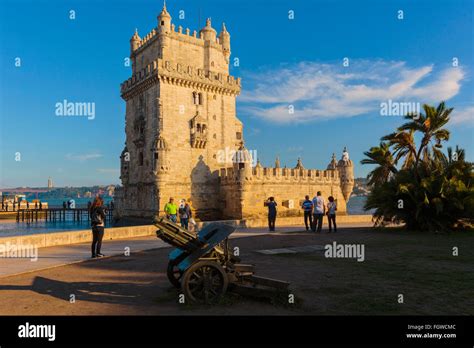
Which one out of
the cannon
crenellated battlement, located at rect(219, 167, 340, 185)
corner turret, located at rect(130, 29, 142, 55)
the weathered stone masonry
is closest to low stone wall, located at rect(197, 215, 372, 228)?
the weathered stone masonry

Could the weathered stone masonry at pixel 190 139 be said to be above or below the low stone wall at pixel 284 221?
above

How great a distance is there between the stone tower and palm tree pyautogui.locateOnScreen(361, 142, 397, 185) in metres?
16.4

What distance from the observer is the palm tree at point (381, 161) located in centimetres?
2386

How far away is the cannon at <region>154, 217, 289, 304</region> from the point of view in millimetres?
6371

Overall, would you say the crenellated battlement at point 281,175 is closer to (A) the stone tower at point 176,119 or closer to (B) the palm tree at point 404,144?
(A) the stone tower at point 176,119

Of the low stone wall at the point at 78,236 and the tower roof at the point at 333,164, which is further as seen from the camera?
the tower roof at the point at 333,164

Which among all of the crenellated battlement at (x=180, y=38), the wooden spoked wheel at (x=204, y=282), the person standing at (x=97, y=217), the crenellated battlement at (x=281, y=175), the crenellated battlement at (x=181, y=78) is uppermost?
the crenellated battlement at (x=180, y=38)

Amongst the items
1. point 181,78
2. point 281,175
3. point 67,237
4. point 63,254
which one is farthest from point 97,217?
point 281,175

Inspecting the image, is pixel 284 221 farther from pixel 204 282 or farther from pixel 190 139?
pixel 204 282

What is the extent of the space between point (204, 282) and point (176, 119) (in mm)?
28538
